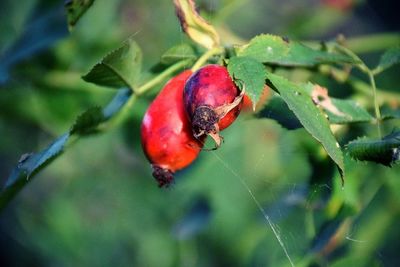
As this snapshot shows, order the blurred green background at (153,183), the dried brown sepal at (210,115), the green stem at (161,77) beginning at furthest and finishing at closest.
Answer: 1. the blurred green background at (153,183)
2. the green stem at (161,77)
3. the dried brown sepal at (210,115)

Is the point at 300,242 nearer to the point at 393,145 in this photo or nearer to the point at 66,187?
the point at 393,145

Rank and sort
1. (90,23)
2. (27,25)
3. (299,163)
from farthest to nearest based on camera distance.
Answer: (90,23)
(27,25)
(299,163)

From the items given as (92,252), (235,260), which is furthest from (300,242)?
(92,252)

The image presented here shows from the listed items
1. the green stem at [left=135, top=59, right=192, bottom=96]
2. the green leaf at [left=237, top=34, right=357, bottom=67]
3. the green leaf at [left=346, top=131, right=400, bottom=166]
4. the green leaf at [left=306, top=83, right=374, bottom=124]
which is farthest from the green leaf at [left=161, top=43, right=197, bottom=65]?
the green leaf at [left=346, top=131, right=400, bottom=166]

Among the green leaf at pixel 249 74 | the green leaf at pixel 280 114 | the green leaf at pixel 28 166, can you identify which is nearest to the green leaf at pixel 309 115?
the green leaf at pixel 249 74

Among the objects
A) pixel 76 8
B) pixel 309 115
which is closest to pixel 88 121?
pixel 76 8

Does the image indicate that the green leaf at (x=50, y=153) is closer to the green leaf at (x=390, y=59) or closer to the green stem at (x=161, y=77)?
the green stem at (x=161, y=77)
